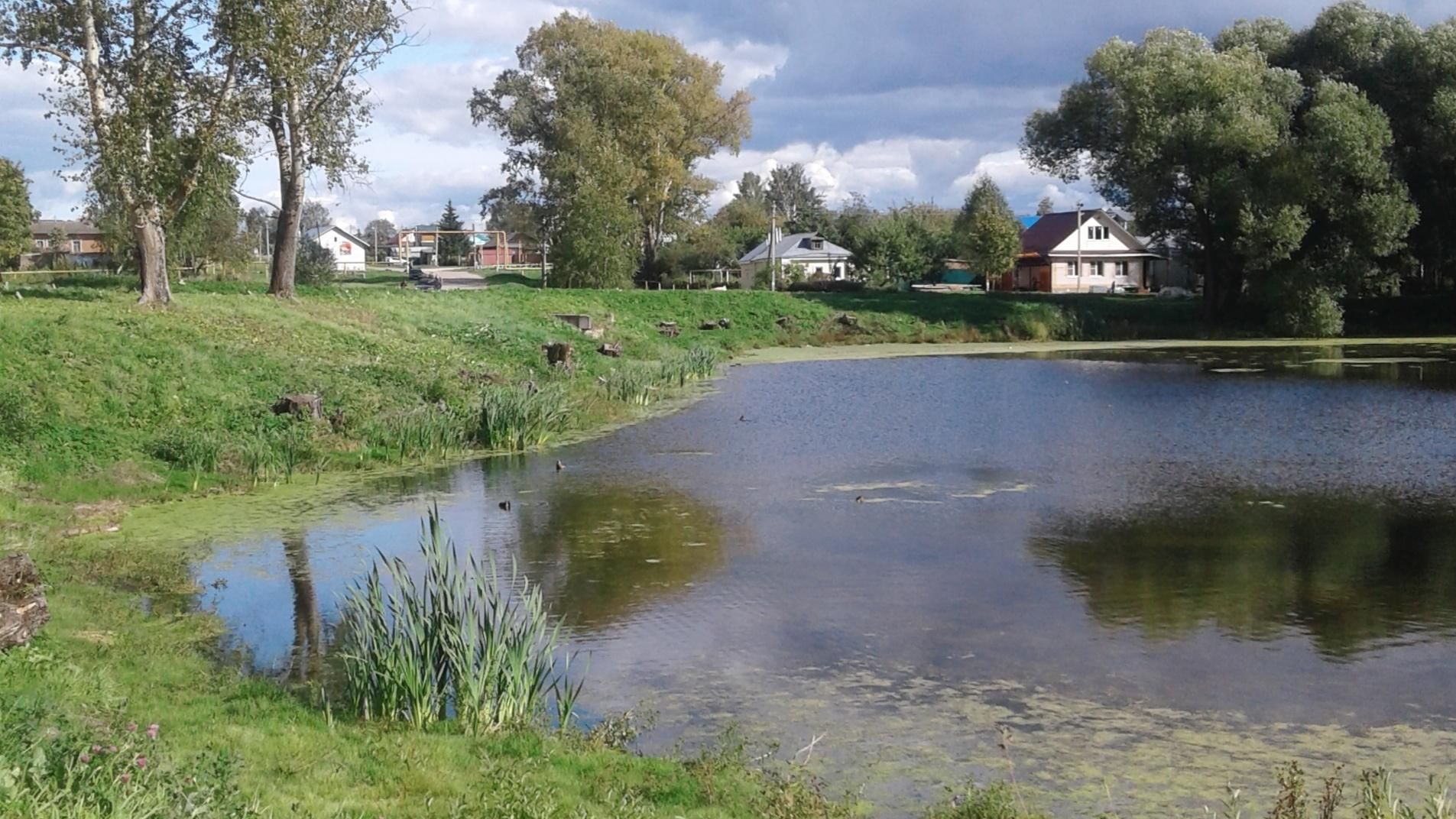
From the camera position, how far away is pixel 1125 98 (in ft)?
153

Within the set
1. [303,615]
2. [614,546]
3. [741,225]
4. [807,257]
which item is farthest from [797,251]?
[303,615]

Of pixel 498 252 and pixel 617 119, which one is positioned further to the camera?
pixel 498 252

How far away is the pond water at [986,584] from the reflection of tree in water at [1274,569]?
0.15 feet

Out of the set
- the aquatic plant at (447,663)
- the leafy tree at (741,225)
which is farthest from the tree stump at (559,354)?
the leafy tree at (741,225)

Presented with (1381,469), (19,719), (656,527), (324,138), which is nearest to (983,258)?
(324,138)

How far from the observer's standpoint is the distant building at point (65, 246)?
7469 cm

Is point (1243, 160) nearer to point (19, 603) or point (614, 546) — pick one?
Result: point (614, 546)

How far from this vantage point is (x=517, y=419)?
1984cm

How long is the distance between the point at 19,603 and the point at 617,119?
53175 mm

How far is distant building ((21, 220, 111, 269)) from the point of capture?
74688mm

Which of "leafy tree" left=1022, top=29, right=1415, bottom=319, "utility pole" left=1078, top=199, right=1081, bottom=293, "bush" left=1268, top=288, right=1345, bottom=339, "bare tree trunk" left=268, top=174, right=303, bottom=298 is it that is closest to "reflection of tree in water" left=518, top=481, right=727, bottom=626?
"bare tree trunk" left=268, top=174, right=303, bottom=298

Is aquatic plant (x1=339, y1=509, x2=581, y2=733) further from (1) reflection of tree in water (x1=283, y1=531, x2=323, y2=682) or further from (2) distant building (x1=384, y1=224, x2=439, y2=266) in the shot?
(2) distant building (x1=384, y1=224, x2=439, y2=266)

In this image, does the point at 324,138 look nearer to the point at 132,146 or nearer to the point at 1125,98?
the point at 132,146

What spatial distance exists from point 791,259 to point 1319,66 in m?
36.5
